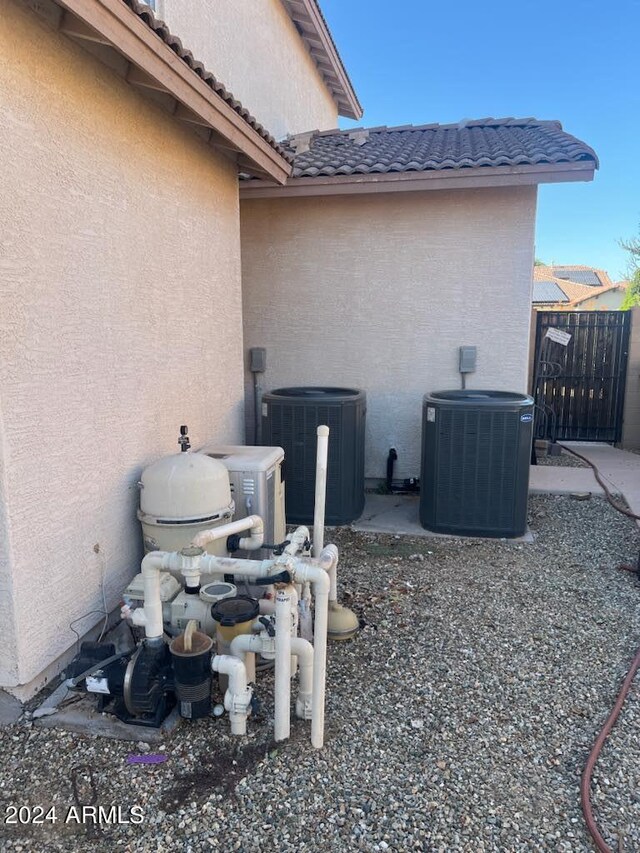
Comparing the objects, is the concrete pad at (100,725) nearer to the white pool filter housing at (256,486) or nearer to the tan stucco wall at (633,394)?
the white pool filter housing at (256,486)

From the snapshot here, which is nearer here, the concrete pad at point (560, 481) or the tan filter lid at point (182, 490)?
the tan filter lid at point (182, 490)

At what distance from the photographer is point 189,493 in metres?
3.41

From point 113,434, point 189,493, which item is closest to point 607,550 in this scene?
point 189,493

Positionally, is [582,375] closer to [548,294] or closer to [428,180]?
[428,180]

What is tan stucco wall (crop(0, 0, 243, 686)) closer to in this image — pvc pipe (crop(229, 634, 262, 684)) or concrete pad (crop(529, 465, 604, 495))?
pvc pipe (crop(229, 634, 262, 684))

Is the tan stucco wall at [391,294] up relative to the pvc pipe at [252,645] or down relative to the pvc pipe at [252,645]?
up

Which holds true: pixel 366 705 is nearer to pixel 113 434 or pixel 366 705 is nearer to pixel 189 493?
pixel 189 493

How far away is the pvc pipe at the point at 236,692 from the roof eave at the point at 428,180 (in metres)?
4.94

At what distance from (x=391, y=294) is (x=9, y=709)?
17.1 ft

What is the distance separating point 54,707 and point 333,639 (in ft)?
5.08

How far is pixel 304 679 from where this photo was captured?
2.74 metres

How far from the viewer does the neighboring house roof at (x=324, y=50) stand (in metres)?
9.34

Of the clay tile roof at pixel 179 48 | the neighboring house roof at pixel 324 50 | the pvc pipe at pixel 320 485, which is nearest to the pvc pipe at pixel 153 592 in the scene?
the pvc pipe at pixel 320 485

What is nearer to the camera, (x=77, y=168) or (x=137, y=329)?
(x=77, y=168)
